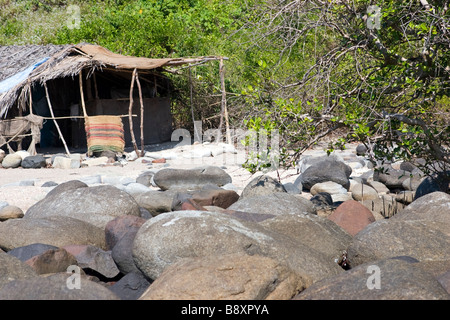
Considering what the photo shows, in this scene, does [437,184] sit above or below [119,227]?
below

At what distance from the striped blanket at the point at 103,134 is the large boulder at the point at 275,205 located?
24.9 feet

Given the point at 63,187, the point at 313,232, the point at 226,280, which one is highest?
the point at 226,280

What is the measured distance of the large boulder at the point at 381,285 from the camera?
3.32 metres

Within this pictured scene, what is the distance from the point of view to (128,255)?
17.3 ft

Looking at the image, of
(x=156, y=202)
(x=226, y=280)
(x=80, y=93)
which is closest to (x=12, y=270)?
(x=226, y=280)

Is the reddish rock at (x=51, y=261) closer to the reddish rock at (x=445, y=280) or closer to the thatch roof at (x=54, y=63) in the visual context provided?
the reddish rock at (x=445, y=280)

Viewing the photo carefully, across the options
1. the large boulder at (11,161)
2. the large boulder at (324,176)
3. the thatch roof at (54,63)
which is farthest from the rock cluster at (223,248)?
the thatch roof at (54,63)

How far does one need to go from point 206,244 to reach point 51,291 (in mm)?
1482

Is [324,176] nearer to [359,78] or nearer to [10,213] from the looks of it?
[359,78]

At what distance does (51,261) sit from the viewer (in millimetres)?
4992

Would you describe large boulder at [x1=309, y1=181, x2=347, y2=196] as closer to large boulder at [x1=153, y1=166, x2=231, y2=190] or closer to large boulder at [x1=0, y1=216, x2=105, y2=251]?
large boulder at [x1=153, y1=166, x2=231, y2=190]

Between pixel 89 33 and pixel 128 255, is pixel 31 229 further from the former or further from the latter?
pixel 89 33
